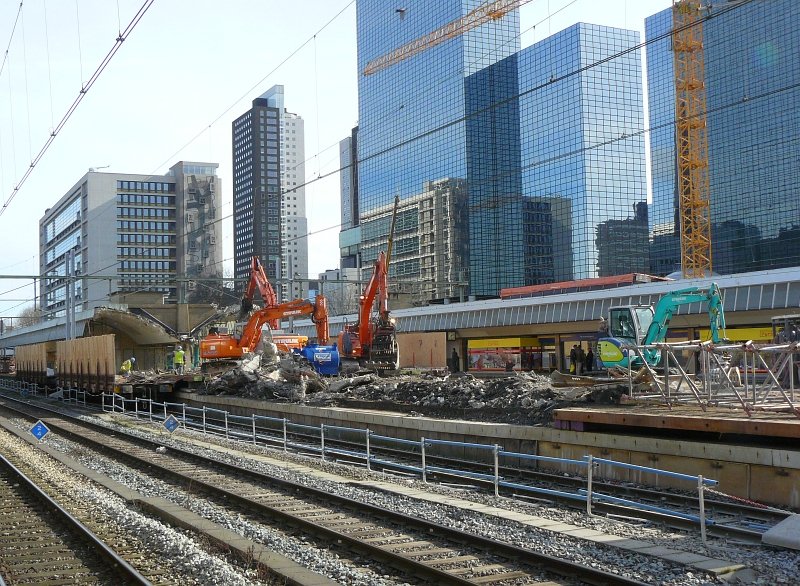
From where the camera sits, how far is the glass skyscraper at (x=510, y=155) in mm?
133125

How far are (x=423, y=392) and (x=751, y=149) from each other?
11899 cm

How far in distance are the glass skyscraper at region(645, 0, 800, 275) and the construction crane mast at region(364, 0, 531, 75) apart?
27.9 meters

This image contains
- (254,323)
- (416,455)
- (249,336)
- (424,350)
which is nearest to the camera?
(416,455)

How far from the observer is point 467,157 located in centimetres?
13088

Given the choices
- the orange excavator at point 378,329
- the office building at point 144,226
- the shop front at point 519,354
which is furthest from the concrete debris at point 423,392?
the office building at point 144,226

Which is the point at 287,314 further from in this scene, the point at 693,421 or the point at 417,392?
the point at 693,421

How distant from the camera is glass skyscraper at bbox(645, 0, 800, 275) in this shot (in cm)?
12262

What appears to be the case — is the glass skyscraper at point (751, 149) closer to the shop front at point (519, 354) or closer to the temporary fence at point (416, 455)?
the shop front at point (519, 354)

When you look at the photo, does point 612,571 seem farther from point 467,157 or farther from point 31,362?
point 467,157

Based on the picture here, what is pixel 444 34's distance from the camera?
419 ft

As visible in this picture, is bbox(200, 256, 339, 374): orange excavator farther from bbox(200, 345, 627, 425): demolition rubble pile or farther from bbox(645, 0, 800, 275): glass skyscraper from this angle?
bbox(645, 0, 800, 275): glass skyscraper

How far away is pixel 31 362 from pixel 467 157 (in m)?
83.2

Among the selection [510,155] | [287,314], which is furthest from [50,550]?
[510,155]

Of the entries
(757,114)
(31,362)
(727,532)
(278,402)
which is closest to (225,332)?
(278,402)
